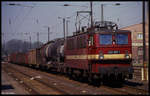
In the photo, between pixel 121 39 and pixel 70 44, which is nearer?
pixel 121 39

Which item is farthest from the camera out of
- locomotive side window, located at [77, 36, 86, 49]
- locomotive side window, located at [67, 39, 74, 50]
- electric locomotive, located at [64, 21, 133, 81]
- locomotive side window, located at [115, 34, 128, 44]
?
locomotive side window, located at [67, 39, 74, 50]

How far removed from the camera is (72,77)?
24.9 m

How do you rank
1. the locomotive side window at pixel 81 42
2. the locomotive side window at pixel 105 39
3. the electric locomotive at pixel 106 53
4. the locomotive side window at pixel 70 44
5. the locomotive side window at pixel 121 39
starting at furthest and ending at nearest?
1. the locomotive side window at pixel 70 44
2. the locomotive side window at pixel 81 42
3. the locomotive side window at pixel 121 39
4. the locomotive side window at pixel 105 39
5. the electric locomotive at pixel 106 53

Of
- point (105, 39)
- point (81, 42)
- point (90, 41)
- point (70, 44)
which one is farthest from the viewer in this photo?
point (70, 44)

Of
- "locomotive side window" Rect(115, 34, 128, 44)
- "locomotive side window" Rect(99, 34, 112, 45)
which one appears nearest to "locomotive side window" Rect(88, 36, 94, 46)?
"locomotive side window" Rect(99, 34, 112, 45)

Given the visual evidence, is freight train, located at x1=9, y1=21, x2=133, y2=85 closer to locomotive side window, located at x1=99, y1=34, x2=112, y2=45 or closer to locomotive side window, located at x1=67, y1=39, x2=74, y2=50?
locomotive side window, located at x1=99, y1=34, x2=112, y2=45

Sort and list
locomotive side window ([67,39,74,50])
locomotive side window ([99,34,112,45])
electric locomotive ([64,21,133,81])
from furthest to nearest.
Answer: locomotive side window ([67,39,74,50]) < locomotive side window ([99,34,112,45]) < electric locomotive ([64,21,133,81])

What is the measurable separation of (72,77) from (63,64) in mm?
2145

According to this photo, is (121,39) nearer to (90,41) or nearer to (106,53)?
(106,53)

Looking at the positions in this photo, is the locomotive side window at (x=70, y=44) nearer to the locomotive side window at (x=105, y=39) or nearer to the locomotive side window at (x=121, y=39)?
the locomotive side window at (x=105, y=39)

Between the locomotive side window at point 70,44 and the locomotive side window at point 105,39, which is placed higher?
the locomotive side window at point 105,39

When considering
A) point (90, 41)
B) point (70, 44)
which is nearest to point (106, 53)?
point (90, 41)

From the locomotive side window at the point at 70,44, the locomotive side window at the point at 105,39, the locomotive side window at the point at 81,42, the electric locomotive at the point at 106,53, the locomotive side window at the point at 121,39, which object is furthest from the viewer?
the locomotive side window at the point at 70,44

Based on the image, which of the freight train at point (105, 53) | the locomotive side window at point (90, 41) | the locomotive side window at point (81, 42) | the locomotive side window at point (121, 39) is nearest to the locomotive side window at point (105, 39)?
the freight train at point (105, 53)
